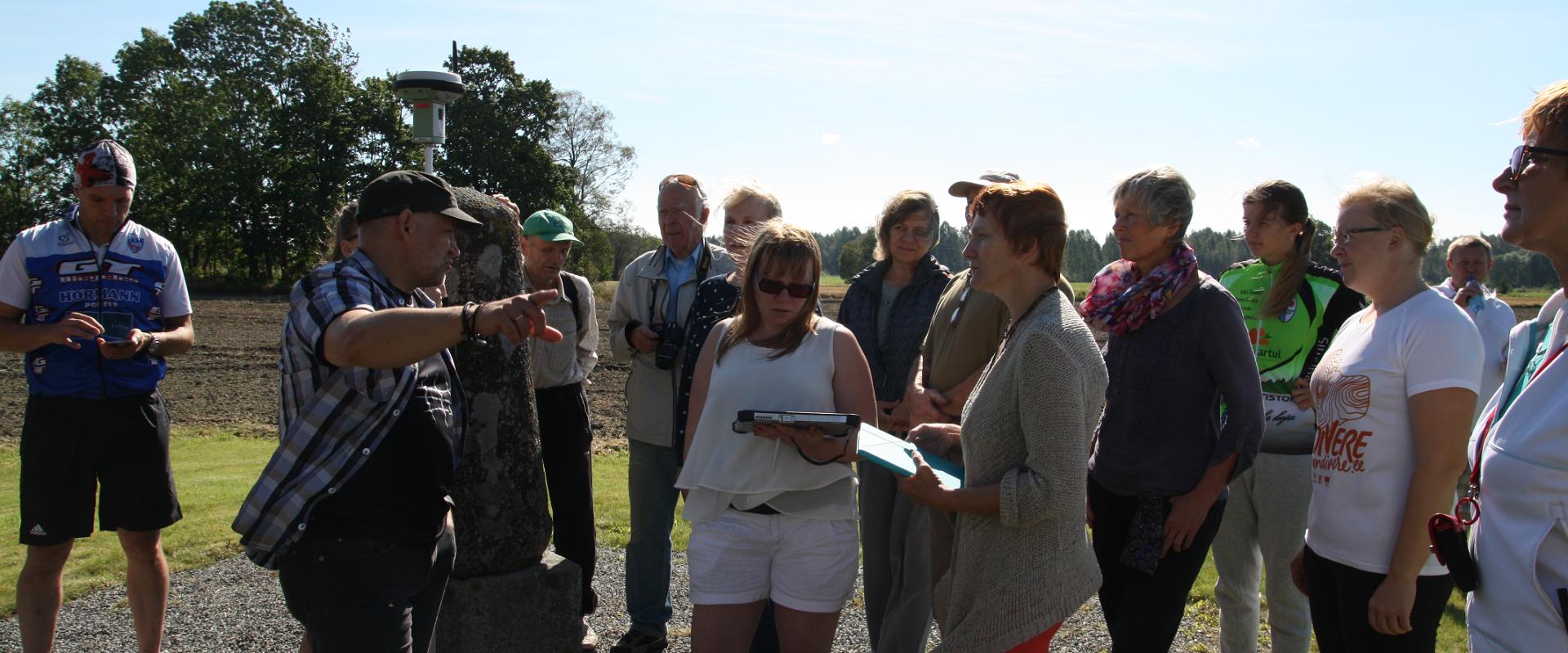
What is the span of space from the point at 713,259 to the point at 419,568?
8.66 feet

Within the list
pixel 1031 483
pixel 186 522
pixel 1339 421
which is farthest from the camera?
pixel 186 522

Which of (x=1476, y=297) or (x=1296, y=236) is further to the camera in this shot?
(x=1476, y=297)

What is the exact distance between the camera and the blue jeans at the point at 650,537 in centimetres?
479

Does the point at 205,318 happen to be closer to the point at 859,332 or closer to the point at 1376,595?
the point at 859,332

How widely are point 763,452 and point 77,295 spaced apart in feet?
10.8

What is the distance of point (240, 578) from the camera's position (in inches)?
222

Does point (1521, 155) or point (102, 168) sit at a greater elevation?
point (102, 168)

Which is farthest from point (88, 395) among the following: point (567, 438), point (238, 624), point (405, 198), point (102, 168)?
point (405, 198)

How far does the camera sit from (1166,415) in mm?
3225

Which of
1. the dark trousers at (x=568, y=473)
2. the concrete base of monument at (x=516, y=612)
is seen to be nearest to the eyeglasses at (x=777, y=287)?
the concrete base of monument at (x=516, y=612)

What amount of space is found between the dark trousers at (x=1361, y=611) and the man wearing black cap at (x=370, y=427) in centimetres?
244

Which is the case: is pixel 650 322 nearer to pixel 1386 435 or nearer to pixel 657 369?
pixel 657 369

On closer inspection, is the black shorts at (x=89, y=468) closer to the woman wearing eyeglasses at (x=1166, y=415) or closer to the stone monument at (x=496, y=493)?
the stone monument at (x=496, y=493)

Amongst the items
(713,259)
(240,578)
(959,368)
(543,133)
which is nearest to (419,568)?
(959,368)
